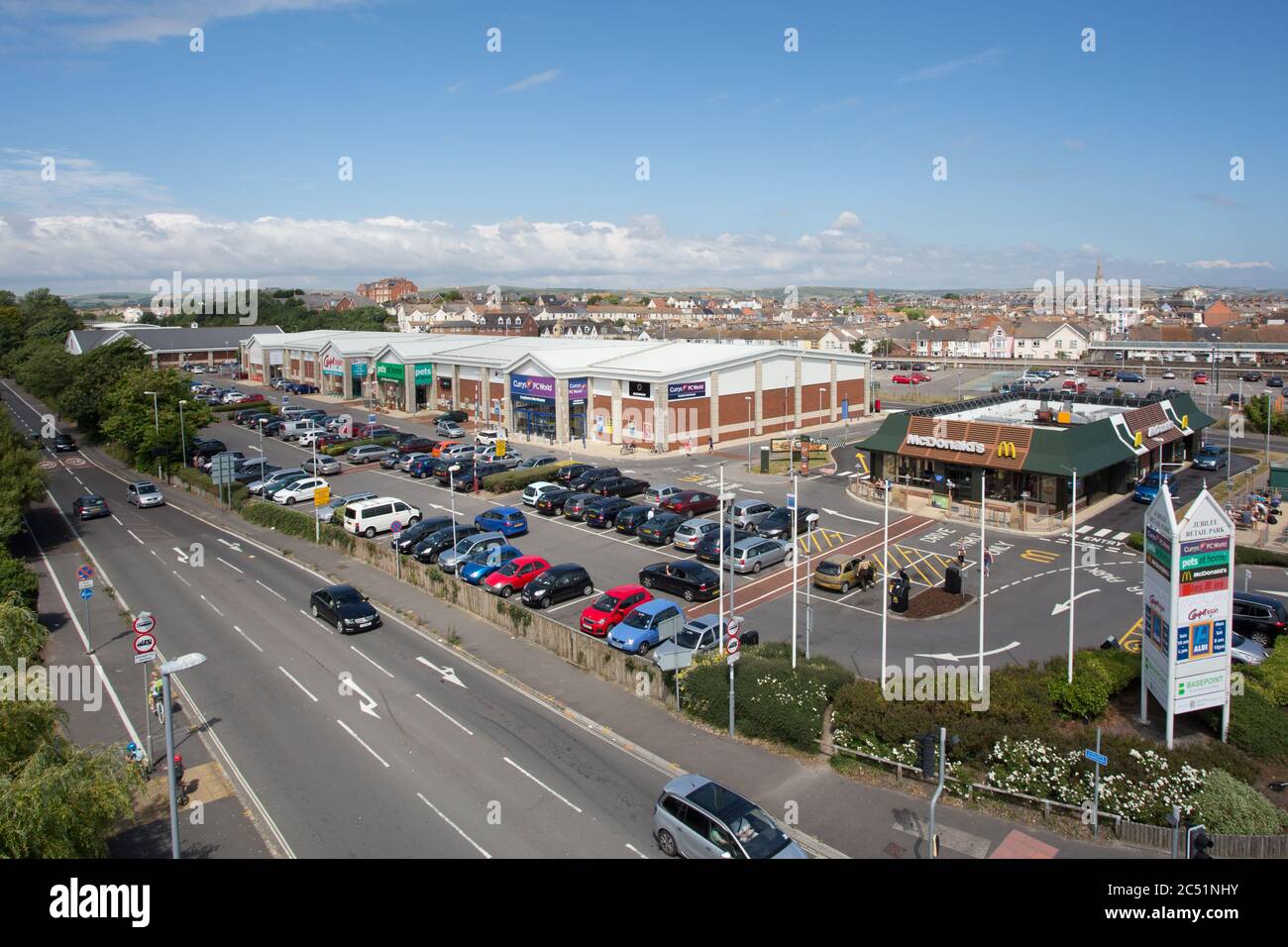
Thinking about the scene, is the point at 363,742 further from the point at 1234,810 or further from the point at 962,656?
the point at 1234,810

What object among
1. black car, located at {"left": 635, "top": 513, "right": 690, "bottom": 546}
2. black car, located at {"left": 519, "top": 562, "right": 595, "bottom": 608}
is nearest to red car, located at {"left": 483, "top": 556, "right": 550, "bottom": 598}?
black car, located at {"left": 519, "top": 562, "right": 595, "bottom": 608}

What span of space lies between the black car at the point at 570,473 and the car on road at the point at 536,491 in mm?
2405

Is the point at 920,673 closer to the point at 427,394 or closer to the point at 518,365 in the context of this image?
the point at 518,365

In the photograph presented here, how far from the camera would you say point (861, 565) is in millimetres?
28531

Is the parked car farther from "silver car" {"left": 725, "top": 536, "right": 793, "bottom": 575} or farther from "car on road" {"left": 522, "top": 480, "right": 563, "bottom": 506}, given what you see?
"silver car" {"left": 725, "top": 536, "right": 793, "bottom": 575}

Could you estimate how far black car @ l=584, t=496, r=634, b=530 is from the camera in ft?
120

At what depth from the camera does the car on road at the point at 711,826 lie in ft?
42.3

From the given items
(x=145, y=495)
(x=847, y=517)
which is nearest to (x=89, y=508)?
(x=145, y=495)

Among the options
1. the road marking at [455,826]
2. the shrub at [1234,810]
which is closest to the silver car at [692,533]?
the road marking at [455,826]

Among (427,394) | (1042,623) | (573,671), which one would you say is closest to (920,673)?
(1042,623)

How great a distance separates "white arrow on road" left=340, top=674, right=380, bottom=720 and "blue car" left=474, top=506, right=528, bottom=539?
1345cm

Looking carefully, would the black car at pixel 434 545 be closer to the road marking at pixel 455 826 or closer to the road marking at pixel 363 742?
the road marking at pixel 363 742

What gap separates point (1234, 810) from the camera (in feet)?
45.5

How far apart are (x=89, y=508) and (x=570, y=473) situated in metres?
22.6
